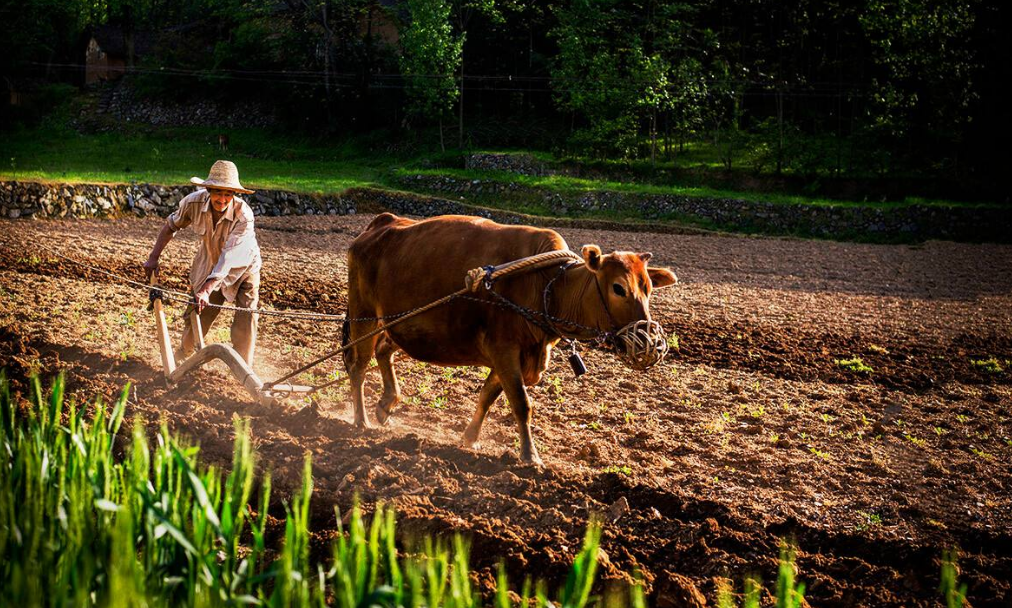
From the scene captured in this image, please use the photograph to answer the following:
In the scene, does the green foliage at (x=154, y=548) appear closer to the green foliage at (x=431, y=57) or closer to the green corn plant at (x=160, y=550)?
the green corn plant at (x=160, y=550)

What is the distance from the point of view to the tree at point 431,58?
3972 centimetres

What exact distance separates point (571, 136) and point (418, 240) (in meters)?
33.2

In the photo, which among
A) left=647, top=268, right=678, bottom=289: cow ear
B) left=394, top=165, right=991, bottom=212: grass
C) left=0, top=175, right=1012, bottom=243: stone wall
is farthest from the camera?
left=394, top=165, right=991, bottom=212: grass

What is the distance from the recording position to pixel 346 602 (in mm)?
2887

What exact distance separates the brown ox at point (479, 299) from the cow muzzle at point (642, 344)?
19 centimetres

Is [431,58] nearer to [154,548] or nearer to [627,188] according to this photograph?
[627,188]

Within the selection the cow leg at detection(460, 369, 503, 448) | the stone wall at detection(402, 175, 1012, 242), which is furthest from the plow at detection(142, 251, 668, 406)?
the stone wall at detection(402, 175, 1012, 242)

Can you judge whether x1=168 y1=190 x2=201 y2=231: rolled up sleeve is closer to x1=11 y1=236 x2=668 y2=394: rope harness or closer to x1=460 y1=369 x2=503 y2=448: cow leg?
x1=11 y1=236 x2=668 y2=394: rope harness

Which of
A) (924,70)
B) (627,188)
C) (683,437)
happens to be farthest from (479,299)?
(924,70)

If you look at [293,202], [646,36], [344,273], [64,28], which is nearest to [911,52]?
[646,36]

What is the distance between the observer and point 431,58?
40.4 m

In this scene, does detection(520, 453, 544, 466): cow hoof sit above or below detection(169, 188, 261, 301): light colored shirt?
below

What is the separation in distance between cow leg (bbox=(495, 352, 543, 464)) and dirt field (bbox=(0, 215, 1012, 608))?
17 cm

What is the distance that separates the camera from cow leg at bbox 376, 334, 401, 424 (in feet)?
26.9
